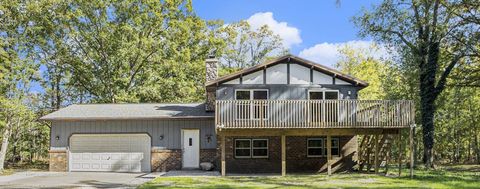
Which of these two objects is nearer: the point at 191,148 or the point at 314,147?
the point at 314,147

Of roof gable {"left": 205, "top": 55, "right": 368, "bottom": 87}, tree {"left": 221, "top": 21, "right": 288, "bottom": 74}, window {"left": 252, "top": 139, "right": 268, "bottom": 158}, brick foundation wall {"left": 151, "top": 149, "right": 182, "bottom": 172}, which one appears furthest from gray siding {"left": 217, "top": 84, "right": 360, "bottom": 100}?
tree {"left": 221, "top": 21, "right": 288, "bottom": 74}

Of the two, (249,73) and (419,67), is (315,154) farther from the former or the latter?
(419,67)

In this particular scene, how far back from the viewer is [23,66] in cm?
2412

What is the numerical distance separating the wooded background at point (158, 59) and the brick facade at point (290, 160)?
5.84 m

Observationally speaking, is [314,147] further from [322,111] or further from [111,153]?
[111,153]

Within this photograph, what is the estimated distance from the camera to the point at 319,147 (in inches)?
854

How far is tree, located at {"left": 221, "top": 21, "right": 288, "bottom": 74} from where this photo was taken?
1563 inches

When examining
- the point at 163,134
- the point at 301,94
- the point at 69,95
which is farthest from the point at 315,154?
the point at 69,95

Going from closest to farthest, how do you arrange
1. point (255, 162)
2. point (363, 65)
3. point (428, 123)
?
point (255, 162) < point (428, 123) < point (363, 65)

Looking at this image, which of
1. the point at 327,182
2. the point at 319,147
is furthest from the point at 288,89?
the point at 327,182

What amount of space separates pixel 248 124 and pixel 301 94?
341cm

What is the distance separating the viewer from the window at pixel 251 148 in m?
21.5

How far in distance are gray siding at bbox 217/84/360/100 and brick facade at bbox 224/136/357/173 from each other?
202cm

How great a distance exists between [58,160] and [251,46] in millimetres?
21993
